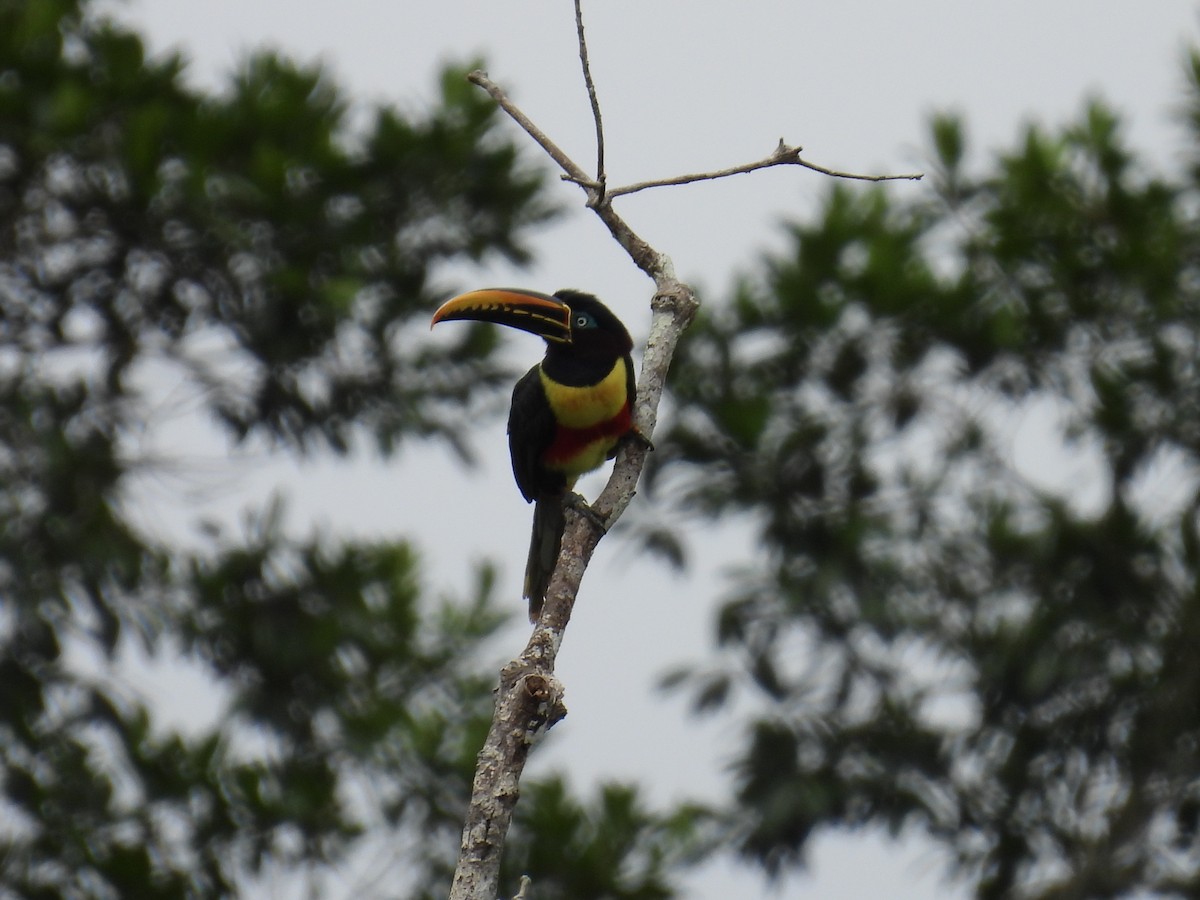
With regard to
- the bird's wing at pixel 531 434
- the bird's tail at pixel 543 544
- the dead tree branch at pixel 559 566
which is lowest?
the dead tree branch at pixel 559 566

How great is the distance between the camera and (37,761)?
22.8 feet

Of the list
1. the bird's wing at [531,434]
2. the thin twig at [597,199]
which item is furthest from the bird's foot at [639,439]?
the bird's wing at [531,434]

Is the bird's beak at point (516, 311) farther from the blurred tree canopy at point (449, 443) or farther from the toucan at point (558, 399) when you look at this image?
the blurred tree canopy at point (449, 443)

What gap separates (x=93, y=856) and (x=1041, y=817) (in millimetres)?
4280

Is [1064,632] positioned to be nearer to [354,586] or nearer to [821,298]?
[821,298]

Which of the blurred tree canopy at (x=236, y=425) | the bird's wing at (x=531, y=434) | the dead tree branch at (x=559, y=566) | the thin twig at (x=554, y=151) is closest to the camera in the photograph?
the dead tree branch at (x=559, y=566)

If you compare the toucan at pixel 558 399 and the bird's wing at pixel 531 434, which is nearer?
the toucan at pixel 558 399

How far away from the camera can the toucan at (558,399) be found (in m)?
3.98

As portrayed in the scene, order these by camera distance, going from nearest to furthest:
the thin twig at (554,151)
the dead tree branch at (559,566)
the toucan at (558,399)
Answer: the dead tree branch at (559,566) < the thin twig at (554,151) < the toucan at (558,399)

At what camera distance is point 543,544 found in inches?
178

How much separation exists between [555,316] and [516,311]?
17 cm

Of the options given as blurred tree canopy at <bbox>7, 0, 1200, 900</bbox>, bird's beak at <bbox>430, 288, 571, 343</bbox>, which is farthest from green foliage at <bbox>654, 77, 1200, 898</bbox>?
bird's beak at <bbox>430, 288, 571, 343</bbox>

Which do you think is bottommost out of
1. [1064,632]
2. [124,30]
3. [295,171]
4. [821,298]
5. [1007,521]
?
[1064,632]

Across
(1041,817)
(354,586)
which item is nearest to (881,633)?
(1041,817)
